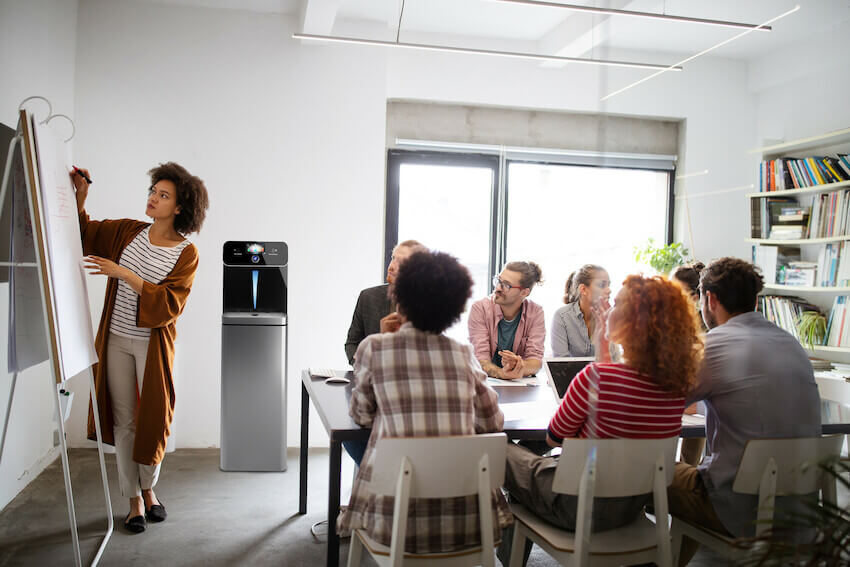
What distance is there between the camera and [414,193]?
4.81 m

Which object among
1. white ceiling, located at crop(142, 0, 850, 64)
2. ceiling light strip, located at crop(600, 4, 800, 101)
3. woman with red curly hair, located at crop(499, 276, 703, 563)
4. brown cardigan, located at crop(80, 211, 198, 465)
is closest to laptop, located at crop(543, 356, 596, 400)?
woman with red curly hair, located at crop(499, 276, 703, 563)

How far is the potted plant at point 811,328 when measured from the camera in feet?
5.20

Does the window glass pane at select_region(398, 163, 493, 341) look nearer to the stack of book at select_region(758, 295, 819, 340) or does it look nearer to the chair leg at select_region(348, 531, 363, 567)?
the chair leg at select_region(348, 531, 363, 567)

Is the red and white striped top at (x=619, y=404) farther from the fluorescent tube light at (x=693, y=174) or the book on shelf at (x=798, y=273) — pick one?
Result: the fluorescent tube light at (x=693, y=174)

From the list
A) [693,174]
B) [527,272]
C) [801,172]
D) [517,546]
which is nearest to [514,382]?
[527,272]

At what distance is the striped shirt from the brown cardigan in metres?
0.03

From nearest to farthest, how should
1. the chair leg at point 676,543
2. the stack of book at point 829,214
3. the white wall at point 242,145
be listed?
the stack of book at point 829,214 < the chair leg at point 676,543 < the white wall at point 242,145

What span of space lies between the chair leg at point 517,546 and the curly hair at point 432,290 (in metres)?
0.63

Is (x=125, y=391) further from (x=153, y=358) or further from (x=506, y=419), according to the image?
(x=506, y=419)

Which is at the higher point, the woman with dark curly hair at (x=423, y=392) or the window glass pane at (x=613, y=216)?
the window glass pane at (x=613, y=216)

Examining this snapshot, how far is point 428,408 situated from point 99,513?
2070 millimetres

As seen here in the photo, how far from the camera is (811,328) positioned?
5.32ft

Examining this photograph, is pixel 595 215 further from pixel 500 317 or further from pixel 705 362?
pixel 500 317

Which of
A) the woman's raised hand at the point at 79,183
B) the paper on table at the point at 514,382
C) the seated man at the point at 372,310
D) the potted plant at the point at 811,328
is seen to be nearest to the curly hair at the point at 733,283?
the potted plant at the point at 811,328
